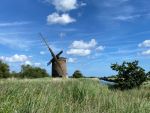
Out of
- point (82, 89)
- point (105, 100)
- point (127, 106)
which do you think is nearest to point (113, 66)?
point (82, 89)

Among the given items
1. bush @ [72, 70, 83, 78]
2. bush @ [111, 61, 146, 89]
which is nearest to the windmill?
bush @ [72, 70, 83, 78]

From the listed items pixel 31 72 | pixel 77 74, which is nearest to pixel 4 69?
pixel 31 72

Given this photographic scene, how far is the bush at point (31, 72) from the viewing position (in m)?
84.0

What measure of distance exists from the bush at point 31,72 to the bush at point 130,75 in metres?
46.4

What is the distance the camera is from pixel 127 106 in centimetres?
1165

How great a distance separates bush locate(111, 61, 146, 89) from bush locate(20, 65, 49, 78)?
46386mm

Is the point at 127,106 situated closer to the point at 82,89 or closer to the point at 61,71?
the point at 82,89

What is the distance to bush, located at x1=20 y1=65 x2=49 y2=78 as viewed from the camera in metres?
84.0

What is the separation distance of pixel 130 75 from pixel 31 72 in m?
49.7

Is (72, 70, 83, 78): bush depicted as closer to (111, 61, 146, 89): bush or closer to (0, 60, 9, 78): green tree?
(0, 60, 9, 78): green tree

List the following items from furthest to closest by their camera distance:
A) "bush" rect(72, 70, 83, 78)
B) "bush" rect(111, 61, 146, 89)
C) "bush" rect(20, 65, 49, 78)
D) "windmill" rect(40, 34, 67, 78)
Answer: "bush" rect(20, 65, 49, 78), "bush" rect(72, 70, 83, 78), "windmill" rect(40, 34, 67, 78), "bush" rect(111, 61, 146, 89)

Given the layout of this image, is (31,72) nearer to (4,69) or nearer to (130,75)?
(4,69)

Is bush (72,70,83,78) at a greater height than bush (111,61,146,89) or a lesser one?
greater

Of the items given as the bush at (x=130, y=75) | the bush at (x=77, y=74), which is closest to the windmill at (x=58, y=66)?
the bush at (x=77, y=74)
